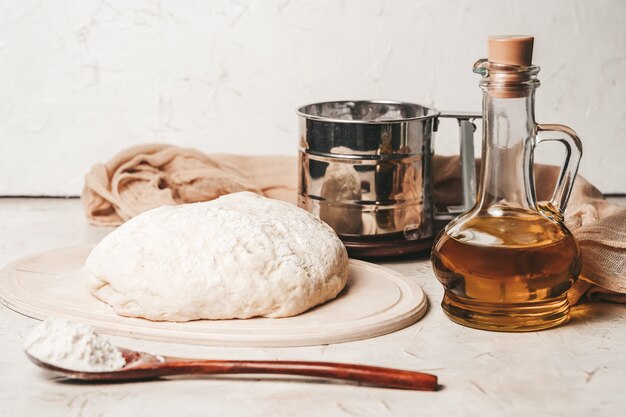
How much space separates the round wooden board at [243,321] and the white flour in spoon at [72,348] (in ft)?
0.40

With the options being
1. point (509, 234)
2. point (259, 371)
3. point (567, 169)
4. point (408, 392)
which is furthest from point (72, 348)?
point (567, 169)

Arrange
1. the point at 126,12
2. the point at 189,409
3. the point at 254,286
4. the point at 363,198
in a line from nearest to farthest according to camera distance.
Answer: the point at 189,409 → the point at 254,286 → the point at 363,198 → the point at 126,12

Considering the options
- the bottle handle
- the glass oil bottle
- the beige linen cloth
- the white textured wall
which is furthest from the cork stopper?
the white textured wall

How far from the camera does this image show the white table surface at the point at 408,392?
3.08 ft

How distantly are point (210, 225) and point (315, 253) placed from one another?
6.1 inches

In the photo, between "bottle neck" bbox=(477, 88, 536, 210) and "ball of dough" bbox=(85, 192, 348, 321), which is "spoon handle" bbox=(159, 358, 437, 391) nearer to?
"ball of dough" bbox=(85, 192, 348, 321)

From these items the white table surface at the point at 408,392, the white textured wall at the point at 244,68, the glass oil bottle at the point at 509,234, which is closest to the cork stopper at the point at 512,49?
the glass oil bottle at the point at 509,234

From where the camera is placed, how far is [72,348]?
3.23 ft

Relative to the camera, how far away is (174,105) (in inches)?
79.2

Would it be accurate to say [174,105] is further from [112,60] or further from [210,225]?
[210,225]

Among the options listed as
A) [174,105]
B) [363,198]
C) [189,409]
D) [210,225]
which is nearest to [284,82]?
[174,105]

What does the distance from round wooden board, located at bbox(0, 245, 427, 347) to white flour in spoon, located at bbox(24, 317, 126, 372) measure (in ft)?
0.40

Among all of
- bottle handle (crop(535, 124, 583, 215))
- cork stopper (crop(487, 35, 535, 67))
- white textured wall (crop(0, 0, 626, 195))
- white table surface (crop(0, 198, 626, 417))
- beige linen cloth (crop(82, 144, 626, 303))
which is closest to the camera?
white table surface (crop(0, 198, 626, 417))

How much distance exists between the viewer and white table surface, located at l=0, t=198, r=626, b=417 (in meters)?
0.94
